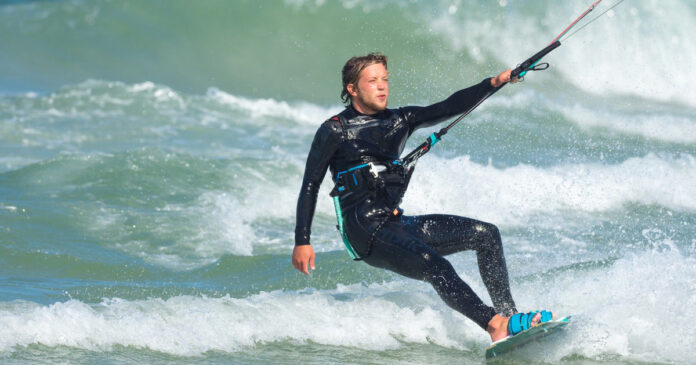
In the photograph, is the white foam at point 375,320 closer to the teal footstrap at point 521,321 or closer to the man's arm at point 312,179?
the teal footstrap at point 521,321

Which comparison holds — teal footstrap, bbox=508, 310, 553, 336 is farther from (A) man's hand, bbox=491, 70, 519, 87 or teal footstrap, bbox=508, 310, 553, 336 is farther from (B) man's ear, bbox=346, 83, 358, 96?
(B) man's ear, bbox=346, 83, 358, 96

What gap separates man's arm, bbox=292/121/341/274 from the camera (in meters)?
4.76

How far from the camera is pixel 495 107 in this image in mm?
15734

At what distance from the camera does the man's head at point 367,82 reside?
16.0 ft

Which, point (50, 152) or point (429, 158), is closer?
point (429, 158)

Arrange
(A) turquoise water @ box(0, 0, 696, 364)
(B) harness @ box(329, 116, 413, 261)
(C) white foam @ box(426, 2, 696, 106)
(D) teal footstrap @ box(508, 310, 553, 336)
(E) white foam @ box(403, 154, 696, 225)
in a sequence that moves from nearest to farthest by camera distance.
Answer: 1. (D) teal footstrap @ box(508, 310, 553, 336)
2. (B) harness @ box(329, 116, 413, 261)
3. (A) turquoise water @ box(0, 0, 696, 364)
4. (E) white foam @ box(403, 154, 696, 225)
5. (C) white foam @ box(426, 2, 696, 106)

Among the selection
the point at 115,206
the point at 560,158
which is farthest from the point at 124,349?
the point at 560,158

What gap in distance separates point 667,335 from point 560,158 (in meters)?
6.77

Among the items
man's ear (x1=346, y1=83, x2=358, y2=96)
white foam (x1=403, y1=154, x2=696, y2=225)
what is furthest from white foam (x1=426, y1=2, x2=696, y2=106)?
man's ear (x1=346, y1=83, x2=358, y2=96)

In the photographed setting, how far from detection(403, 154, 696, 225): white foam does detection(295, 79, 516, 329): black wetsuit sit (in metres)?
3.96

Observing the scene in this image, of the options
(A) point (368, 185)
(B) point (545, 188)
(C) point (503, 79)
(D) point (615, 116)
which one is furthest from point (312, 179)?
(D) point (615, 116)

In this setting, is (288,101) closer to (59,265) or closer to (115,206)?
(115,206)

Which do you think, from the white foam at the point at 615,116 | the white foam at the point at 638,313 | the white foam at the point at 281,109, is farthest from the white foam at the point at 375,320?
the white foam at the point at 281,109

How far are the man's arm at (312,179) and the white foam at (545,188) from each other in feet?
14.2
